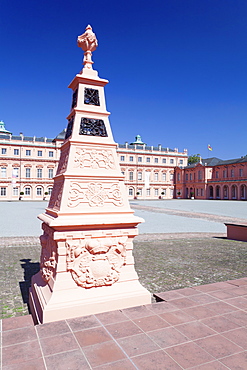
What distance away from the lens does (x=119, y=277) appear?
4.09 meters

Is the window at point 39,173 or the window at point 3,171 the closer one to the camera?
the window at point 3,171

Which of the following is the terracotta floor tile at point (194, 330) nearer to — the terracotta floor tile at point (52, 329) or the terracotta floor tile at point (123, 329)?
the terracotta floor tile at point (123, 329)

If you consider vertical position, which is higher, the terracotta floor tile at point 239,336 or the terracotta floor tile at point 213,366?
the terracotta floor tile at point 213,366

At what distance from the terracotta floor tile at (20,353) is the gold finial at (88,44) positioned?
4.22 m

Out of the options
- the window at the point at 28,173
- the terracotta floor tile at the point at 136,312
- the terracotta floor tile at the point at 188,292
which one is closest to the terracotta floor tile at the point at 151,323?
the terracotta floor tile at the point at 136,312

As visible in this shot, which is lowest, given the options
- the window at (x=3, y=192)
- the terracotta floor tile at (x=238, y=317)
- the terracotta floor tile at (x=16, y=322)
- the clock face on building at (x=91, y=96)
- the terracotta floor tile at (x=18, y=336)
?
the terracotta floor tile at (x=16, y=322)

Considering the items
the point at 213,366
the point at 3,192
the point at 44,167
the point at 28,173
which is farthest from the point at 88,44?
the point at 44,167

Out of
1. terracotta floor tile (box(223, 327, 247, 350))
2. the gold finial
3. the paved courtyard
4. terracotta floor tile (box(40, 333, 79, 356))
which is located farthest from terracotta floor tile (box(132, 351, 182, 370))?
the gold finial

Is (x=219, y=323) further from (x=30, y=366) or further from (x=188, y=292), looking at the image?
(x=30, y=366)

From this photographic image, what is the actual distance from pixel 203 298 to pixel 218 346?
145 cm

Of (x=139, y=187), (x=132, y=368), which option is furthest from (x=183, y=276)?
(x=139, y=187)

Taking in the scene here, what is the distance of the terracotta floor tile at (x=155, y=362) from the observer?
2.55 meters

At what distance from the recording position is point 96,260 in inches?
156

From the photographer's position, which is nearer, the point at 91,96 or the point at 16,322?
the point at 16,322
